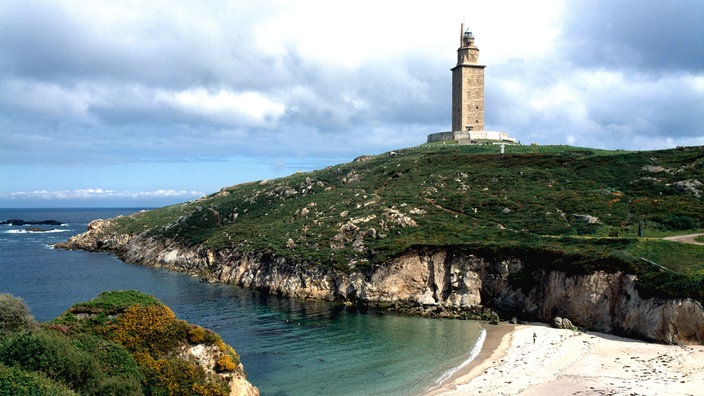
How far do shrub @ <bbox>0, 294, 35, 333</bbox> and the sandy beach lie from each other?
22.4 m

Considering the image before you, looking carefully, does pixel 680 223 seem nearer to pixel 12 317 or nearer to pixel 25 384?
pixel 25 384

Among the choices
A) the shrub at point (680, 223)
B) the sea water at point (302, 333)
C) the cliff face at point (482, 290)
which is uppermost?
the shrub at point (680, 223)

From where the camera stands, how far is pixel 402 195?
7594cm

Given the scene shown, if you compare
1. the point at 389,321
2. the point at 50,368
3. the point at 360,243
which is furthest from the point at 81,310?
the point at 360,243

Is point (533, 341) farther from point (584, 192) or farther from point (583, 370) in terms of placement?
point (584, 192)

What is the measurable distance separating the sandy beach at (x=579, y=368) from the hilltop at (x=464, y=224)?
5.37 metres

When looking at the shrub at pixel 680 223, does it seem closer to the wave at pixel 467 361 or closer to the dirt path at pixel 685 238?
the dirt path at pixel 685 238

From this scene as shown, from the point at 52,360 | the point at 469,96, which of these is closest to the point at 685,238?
the point at 52,360

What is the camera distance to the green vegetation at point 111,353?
19547mm

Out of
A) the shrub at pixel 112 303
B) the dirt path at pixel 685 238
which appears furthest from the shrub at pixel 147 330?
the dirt path at pixel 685 238

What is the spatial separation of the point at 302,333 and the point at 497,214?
33400 mm

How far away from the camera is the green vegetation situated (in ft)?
64.1

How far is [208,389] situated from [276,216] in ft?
204

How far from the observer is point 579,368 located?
32.3 meters
